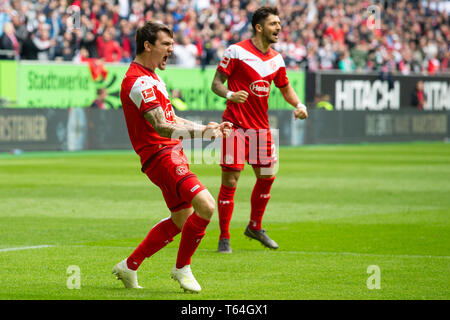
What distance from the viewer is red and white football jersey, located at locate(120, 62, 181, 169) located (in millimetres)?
7086

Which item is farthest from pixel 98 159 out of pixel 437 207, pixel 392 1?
pixel 392 1

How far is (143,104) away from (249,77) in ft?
10.5

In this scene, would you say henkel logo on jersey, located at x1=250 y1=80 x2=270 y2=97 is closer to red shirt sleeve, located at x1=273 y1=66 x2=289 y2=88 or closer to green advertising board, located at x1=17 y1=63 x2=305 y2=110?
red shirt sleeve, located at x1=273 y1=66 x2=289 y2=88

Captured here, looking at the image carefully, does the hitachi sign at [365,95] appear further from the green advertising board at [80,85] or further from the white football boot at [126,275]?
the white football boot at [126,275]

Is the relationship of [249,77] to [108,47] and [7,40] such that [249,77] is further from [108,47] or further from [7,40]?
[108,47]

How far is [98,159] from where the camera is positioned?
74.7 ft

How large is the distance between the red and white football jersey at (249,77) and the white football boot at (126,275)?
3.10 meters

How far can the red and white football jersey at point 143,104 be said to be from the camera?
7086 mm

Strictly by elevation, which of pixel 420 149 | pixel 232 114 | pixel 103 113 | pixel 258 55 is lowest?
pixel 420 149

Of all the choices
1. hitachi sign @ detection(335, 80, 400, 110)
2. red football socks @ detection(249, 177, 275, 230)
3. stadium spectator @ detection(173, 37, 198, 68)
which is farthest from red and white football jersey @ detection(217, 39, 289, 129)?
hitachi sign @ detection(335, 80, 400, 110)

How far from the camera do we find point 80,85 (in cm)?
2512

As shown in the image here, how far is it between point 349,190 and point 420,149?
13.8m

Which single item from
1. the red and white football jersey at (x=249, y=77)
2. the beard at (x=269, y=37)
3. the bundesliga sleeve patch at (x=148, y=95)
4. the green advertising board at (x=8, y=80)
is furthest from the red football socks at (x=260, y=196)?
the green advertising board at (x=8, y=80)
